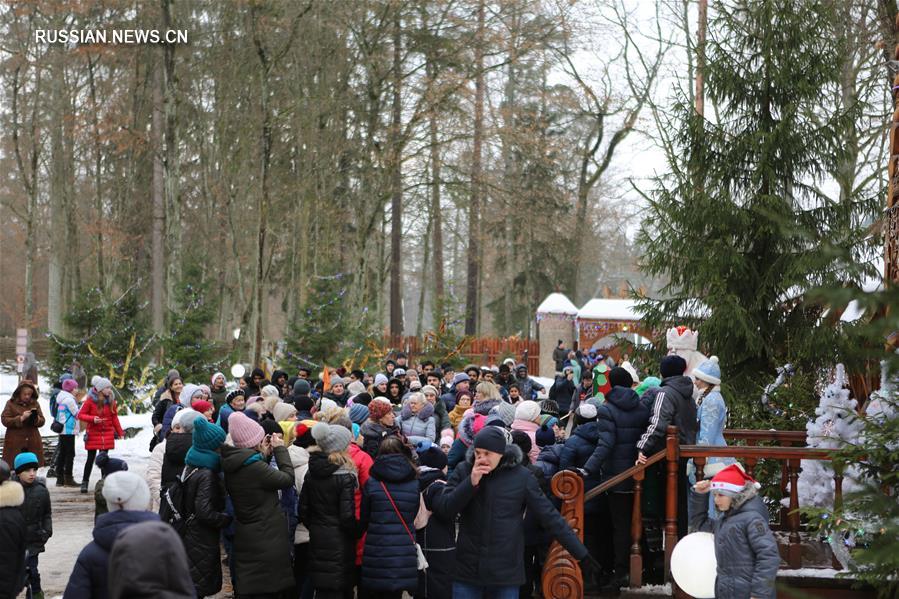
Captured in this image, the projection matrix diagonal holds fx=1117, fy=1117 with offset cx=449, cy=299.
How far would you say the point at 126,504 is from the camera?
5574 millimetres

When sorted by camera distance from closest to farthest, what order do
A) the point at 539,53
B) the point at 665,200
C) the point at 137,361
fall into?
the point at 665,200 < the point at 137,361 < the point at 539,53

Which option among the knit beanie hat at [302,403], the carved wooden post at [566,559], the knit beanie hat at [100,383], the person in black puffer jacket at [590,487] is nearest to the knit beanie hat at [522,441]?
the carved wooden post at [566,559]

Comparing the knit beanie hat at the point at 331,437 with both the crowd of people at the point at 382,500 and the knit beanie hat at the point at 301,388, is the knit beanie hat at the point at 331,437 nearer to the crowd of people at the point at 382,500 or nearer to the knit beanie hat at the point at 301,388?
the crowd of people at the point at 382,500

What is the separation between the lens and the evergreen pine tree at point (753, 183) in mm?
13477

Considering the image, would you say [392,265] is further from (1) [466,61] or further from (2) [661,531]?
(2) [661,531]

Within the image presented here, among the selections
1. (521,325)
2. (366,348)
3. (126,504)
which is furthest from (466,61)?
(126,504)

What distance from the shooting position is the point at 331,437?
25.8 ft

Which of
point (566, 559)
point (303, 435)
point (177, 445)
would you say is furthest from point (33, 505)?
point (566, 559)

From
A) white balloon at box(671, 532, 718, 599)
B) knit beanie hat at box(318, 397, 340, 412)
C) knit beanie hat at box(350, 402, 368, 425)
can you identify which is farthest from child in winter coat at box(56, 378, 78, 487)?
white balloon at box(671, 532, 718, 599)

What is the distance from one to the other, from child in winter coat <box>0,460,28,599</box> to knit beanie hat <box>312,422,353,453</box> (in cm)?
200

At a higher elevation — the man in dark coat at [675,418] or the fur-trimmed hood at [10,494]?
the man in dark coat at [675,418]

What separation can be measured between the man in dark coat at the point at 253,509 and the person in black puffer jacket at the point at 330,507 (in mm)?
274

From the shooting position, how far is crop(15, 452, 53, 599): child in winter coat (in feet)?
28.5

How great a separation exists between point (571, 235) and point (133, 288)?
23.2m
